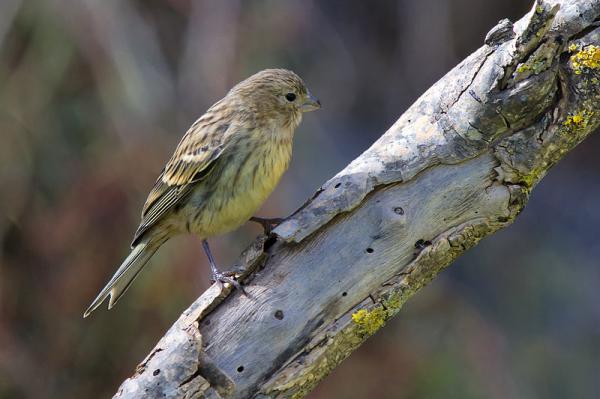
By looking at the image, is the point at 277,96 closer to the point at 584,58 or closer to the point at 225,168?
the point at 225,168

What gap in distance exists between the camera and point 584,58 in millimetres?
3305

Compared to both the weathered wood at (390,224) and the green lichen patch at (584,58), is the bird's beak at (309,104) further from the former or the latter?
the green lichen patch at (584,58)

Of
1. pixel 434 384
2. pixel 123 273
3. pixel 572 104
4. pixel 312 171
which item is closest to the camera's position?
pixel 572 104

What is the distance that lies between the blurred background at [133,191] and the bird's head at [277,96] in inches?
37.1

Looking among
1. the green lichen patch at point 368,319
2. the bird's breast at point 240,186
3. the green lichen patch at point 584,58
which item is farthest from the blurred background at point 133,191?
the green lichen patch at point 584,58

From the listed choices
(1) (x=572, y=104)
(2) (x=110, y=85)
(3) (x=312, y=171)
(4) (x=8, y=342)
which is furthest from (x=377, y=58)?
(1) (x=572, y=104)

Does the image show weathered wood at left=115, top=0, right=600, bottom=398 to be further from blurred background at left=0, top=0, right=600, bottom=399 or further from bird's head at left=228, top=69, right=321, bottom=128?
blurred background at left=0, top=0, right=600, bottom=399

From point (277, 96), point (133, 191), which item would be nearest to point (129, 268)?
point (277, 96)

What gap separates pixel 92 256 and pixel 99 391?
0.92 metres

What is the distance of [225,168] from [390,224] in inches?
40.8

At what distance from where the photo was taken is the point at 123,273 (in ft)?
14.3

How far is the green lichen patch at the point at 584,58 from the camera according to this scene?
10.8 feet

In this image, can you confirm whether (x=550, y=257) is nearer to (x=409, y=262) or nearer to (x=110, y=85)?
(x=110, y=85)

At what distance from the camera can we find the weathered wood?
10.9 feet
